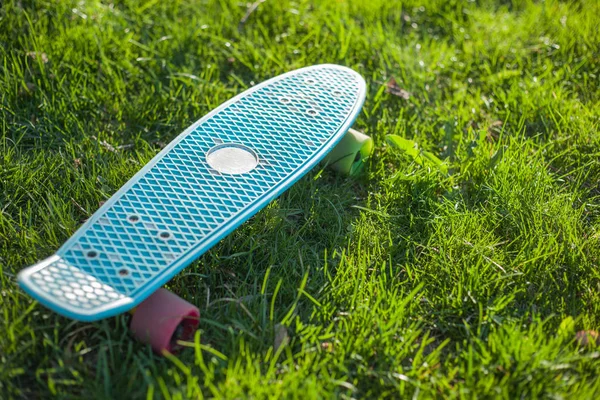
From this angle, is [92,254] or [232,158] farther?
[232,158]

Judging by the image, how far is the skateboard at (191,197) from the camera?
5.18 feet

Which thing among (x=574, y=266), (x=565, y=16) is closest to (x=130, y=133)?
(x=574, y=266)

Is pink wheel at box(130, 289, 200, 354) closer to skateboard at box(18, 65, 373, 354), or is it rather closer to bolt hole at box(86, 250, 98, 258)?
skateboard at box(18, 65, 373, 354)

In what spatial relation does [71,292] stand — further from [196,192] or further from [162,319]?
[196,192]

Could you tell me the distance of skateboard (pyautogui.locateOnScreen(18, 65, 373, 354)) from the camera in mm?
1580

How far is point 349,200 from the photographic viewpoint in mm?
2152

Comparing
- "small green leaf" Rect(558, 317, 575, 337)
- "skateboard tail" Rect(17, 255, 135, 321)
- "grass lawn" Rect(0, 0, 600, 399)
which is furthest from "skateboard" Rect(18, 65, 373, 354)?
"small green leaf" Rect(558, 317, 575, 337)

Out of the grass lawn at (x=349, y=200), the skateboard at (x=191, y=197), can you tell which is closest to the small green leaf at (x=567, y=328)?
the grass lawn at (x=349, y=200)

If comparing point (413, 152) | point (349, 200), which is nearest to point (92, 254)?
point (349, 200)

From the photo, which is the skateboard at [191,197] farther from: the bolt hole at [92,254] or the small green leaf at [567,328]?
the small green leaf at [567,328]

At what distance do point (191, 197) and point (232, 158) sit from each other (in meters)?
0.22

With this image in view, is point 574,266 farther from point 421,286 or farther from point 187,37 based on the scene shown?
point 187,37

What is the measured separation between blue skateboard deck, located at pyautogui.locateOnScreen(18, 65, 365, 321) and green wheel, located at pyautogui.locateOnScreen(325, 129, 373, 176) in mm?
86

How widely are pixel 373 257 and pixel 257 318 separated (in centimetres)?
43
